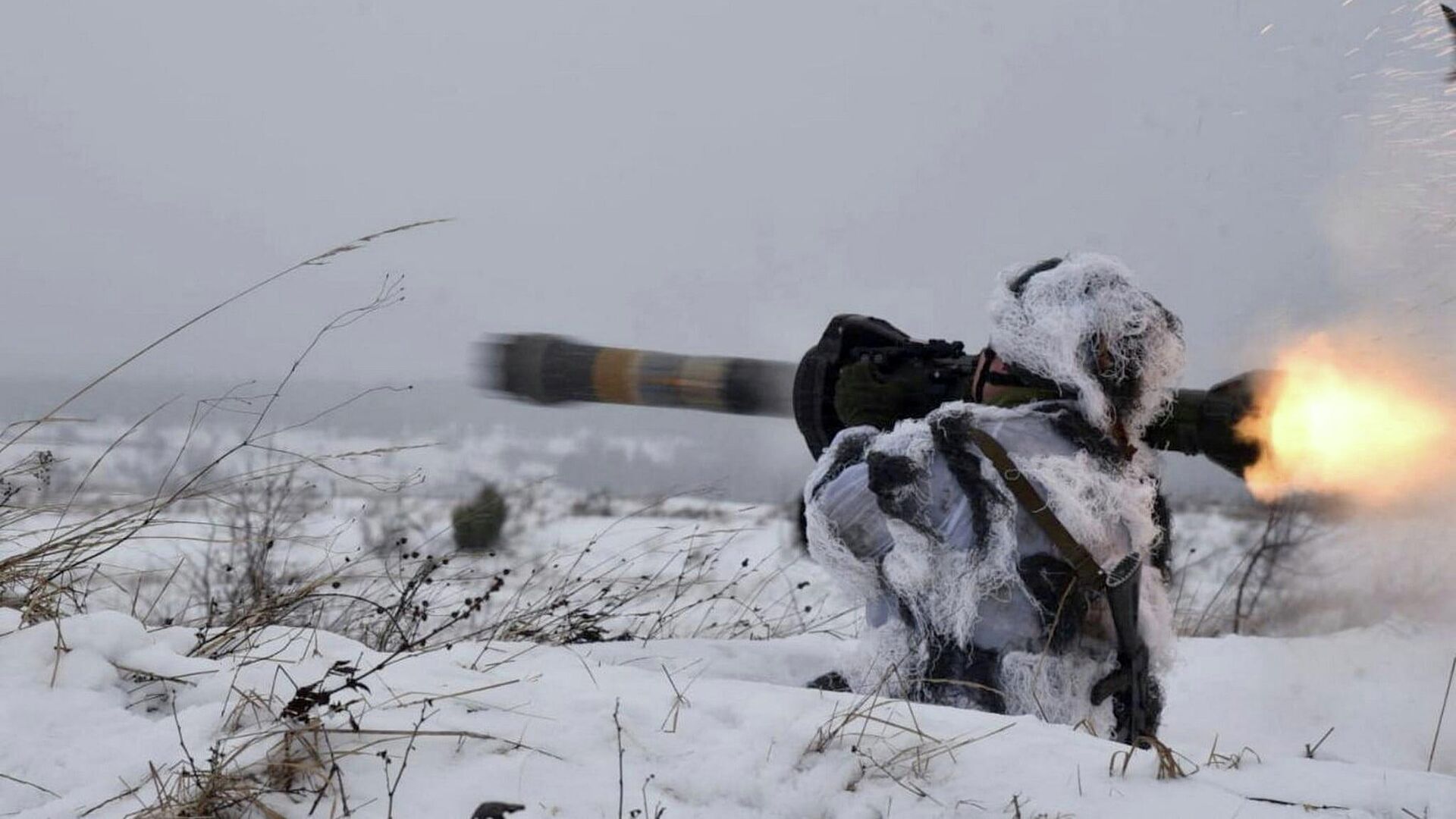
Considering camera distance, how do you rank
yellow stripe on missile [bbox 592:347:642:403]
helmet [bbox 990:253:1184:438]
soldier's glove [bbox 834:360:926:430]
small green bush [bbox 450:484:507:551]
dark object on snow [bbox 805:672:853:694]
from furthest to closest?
1. small green bush [bbox 450:484:507:551]
2. yellow stripe on missile [bbox 592:347:642:403]
3. soldier's glove [bbox 834:360:926:430]
4. dark object on snow [bbox 805:672:853:694]
5. helmet [bbox 990:253:1184:438]

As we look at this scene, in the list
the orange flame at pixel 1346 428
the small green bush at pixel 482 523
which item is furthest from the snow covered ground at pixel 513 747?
the small green bush at pixel 482 523

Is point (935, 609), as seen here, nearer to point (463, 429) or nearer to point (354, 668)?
point (354, 668)

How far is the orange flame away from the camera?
2.70 meters

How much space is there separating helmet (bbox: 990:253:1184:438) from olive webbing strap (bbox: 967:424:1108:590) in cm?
26

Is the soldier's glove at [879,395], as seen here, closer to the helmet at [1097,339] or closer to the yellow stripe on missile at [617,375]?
the helmet at [1097,339]

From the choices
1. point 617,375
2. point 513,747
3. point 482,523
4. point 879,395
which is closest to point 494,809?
point 513,747

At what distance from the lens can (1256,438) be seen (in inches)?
106

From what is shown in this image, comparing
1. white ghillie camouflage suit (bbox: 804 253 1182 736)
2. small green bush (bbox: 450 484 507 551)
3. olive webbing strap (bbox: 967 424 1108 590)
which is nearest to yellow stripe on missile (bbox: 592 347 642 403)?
small green bush (bbox: 450 484 507 551)

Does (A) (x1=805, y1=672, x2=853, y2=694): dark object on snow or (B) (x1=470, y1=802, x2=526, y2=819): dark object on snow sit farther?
(A) (x1=805, y1=672, x2=853, y2=694): dark object on snow

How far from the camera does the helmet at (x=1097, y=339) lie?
272cm

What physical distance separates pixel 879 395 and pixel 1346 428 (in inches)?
44.2

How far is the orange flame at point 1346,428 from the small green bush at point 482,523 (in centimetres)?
264

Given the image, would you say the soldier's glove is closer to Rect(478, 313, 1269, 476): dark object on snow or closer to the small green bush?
Rect(478, 313, 1269, 476): dark object on snow

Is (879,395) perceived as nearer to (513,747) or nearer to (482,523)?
(513,747)
